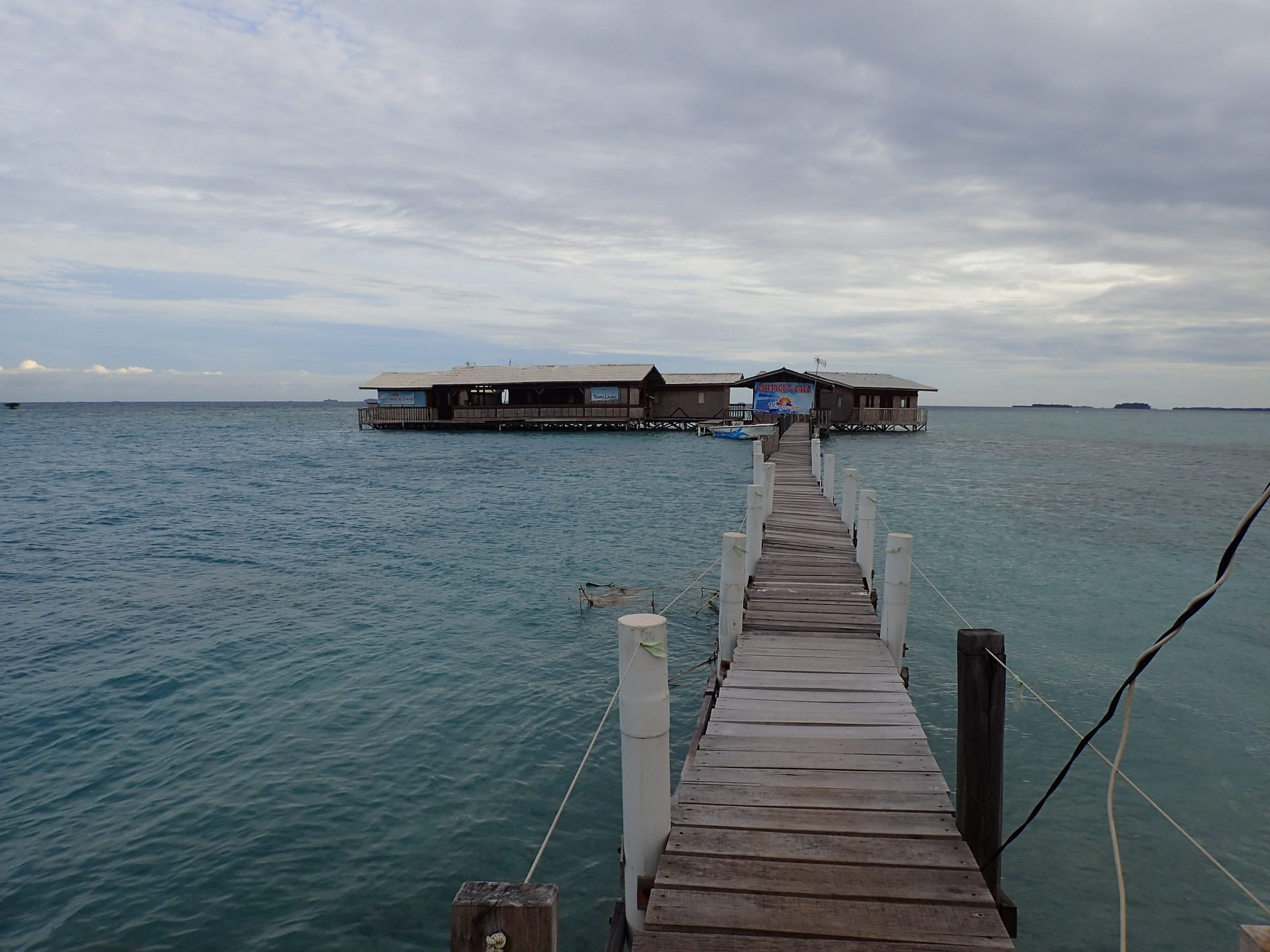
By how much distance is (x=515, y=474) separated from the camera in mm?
37969

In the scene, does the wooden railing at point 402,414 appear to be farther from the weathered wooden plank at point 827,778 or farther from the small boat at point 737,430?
the weathered wooden plank at point 827,778

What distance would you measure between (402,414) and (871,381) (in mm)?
41007

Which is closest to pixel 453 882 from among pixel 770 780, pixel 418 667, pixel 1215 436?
pixel 770 780

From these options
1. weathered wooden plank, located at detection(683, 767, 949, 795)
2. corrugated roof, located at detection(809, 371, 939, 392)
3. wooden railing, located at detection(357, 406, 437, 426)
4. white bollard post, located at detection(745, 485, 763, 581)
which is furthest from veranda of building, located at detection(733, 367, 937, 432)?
weathered wooden plank, located at detection(683, 767, 949, 795)

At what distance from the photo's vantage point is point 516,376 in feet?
212

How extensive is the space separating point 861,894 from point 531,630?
977 cm

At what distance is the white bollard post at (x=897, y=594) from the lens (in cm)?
842

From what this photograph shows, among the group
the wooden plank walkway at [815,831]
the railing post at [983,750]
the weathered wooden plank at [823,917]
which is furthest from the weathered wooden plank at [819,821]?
the weathered wooden plank at [823,917]

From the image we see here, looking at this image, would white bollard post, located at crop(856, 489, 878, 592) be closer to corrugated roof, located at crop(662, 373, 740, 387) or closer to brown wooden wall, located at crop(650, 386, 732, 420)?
brown wooden wall, located at crop(650, 386, 732, 420)

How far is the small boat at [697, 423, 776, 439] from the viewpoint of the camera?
183 ft

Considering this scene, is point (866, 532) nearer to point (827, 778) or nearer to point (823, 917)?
point (827, 778)

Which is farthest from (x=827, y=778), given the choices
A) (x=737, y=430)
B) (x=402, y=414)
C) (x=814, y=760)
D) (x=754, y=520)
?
(x=402, y=414)

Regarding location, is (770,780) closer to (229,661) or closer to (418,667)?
(418,667)

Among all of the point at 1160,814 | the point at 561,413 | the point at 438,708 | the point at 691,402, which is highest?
the point at 691,402
